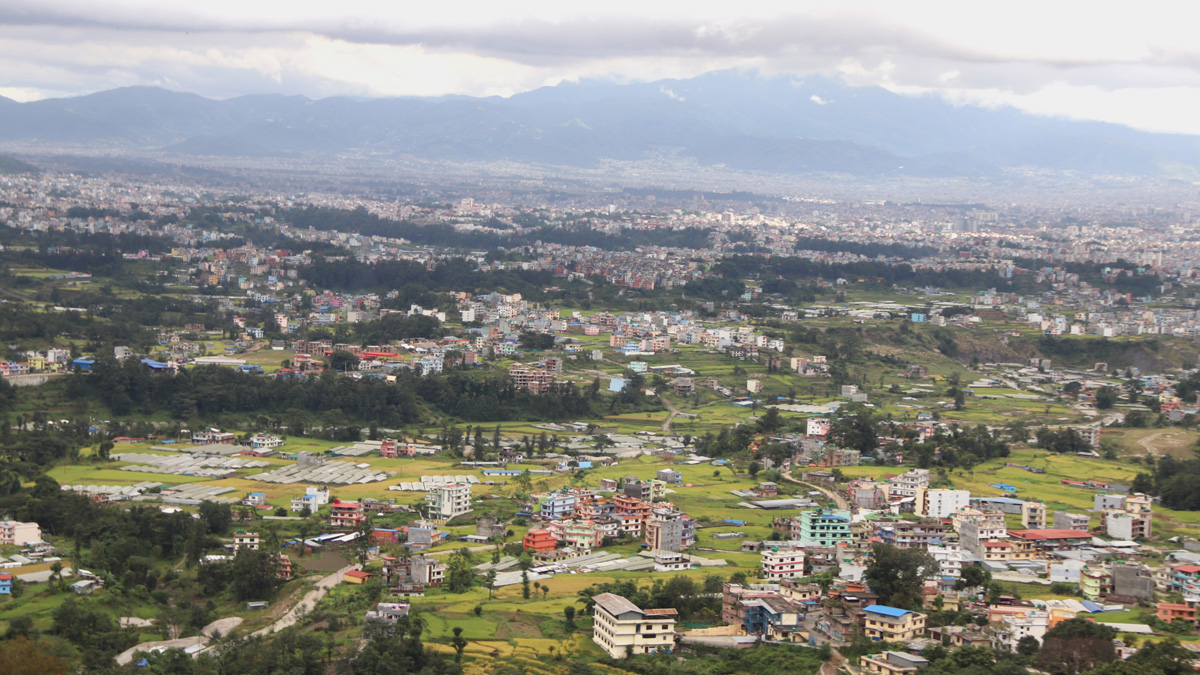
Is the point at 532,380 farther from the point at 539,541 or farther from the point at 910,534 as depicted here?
the point at 910,534

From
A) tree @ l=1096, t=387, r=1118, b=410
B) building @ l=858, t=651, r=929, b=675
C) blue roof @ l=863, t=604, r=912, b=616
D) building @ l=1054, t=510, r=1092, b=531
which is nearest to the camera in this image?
building @ l=858, t=651, r=929, b=675

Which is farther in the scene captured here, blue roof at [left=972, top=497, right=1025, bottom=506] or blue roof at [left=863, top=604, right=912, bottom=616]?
blue roof at [left=972, top=497, right=1025, bottom=506]

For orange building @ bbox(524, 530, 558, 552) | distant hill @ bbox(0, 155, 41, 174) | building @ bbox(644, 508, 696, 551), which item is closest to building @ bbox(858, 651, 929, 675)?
building @ bbox(644, 508, 696, 551)

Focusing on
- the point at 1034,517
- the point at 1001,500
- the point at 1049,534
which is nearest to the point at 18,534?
the point at 1049,534

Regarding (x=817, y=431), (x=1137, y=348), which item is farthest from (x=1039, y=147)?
(x=817, y=431)

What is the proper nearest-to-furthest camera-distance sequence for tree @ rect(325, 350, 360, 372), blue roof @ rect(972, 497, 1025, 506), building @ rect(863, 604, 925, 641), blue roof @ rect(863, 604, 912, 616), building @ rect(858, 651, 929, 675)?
1. building @ rect(858, 651, 929, 675)
2. building @ rect(863, 604, 925, 641)
3. blue roof @ rect(863, 604, 912, 616)
4. blue roof @ rect(972, 497, 1025, 506)
5. tree @ rect(325, 350, 360, 372)

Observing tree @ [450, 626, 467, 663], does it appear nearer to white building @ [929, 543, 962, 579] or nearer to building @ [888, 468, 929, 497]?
white building @ [929, 543, 962, 579]

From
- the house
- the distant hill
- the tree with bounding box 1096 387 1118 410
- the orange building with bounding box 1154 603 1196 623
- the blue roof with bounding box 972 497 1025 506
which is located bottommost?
the tree with bounding box 1096 387 1118 410
